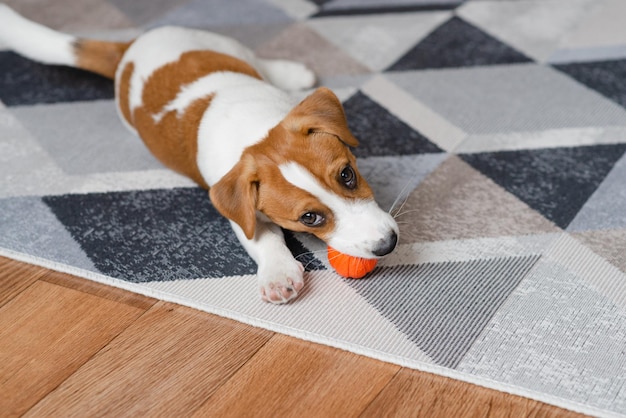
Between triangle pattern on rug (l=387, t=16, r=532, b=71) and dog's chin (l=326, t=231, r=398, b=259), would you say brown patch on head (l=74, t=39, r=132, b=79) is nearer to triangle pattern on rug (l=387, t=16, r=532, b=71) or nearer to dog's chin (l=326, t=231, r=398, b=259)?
triangle pattern on rug (l=387, t=16, r=532, b=71)

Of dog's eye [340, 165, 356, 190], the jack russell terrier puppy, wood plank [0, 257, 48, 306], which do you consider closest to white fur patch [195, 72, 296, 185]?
→ the jack russell terrier puppy

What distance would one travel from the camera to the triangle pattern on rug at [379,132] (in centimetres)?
208

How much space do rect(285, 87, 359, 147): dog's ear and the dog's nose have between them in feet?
0.74

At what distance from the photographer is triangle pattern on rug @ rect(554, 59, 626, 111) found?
2.26 meters

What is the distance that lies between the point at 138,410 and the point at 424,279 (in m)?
0.63

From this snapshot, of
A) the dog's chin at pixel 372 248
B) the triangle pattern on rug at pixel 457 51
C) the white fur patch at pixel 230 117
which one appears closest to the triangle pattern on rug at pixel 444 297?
the dog's chin at pixel 372 248

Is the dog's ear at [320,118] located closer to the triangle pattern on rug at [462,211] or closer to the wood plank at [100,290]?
the triangle pattern on rug at [462,211]

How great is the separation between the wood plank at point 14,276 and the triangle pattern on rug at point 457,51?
4.02 feet

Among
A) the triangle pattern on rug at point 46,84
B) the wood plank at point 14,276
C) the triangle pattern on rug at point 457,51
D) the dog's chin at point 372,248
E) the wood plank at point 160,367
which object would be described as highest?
the triangle pattern on rug at point 46,84

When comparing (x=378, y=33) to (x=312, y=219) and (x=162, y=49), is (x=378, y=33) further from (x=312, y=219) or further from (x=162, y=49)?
(x=312, y=219)

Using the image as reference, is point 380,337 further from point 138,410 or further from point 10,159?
point 10,159

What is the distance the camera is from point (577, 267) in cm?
166

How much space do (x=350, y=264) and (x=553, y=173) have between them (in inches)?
25.7

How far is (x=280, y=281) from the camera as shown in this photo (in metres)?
1.61
